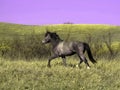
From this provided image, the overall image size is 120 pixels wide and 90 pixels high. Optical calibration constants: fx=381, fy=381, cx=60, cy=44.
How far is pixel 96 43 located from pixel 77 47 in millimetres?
6949

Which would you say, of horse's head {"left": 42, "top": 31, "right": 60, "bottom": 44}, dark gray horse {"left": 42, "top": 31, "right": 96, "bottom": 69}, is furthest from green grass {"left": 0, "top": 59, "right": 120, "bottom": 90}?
horse's head {"left": 42, "top": 31, "right": 60, "bottom": 44}

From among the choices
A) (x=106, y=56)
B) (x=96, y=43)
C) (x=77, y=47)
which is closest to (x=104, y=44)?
(x=96, y=43)

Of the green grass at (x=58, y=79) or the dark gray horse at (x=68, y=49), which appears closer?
the green grass at (x=58, y=79)

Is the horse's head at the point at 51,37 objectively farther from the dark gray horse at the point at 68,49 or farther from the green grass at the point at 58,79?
the green grass at the point at 58,79

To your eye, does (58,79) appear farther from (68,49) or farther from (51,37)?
(51,37)

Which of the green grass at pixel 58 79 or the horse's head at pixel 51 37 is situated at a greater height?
the horse's head at pixel 51 37

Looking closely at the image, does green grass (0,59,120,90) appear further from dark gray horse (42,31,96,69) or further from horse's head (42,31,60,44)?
horse's head (42,31,60,44)

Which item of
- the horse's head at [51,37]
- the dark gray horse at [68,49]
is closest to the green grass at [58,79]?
the dark gray horse at [68,49]

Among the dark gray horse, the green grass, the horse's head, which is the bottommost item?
the green grass

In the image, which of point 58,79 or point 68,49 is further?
point 68,49

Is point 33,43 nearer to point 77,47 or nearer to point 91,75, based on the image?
point 77,47

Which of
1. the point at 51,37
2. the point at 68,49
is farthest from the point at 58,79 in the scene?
the point at 51,37

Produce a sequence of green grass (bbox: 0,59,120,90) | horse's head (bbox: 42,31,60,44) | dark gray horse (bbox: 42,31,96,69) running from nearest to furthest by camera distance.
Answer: green grass (bbox: 0,59,120,90)
dark gray horse (bbox: 42,31,96,69)
horse's head (bbox: 42,31,60,44)

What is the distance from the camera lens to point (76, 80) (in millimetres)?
13016
